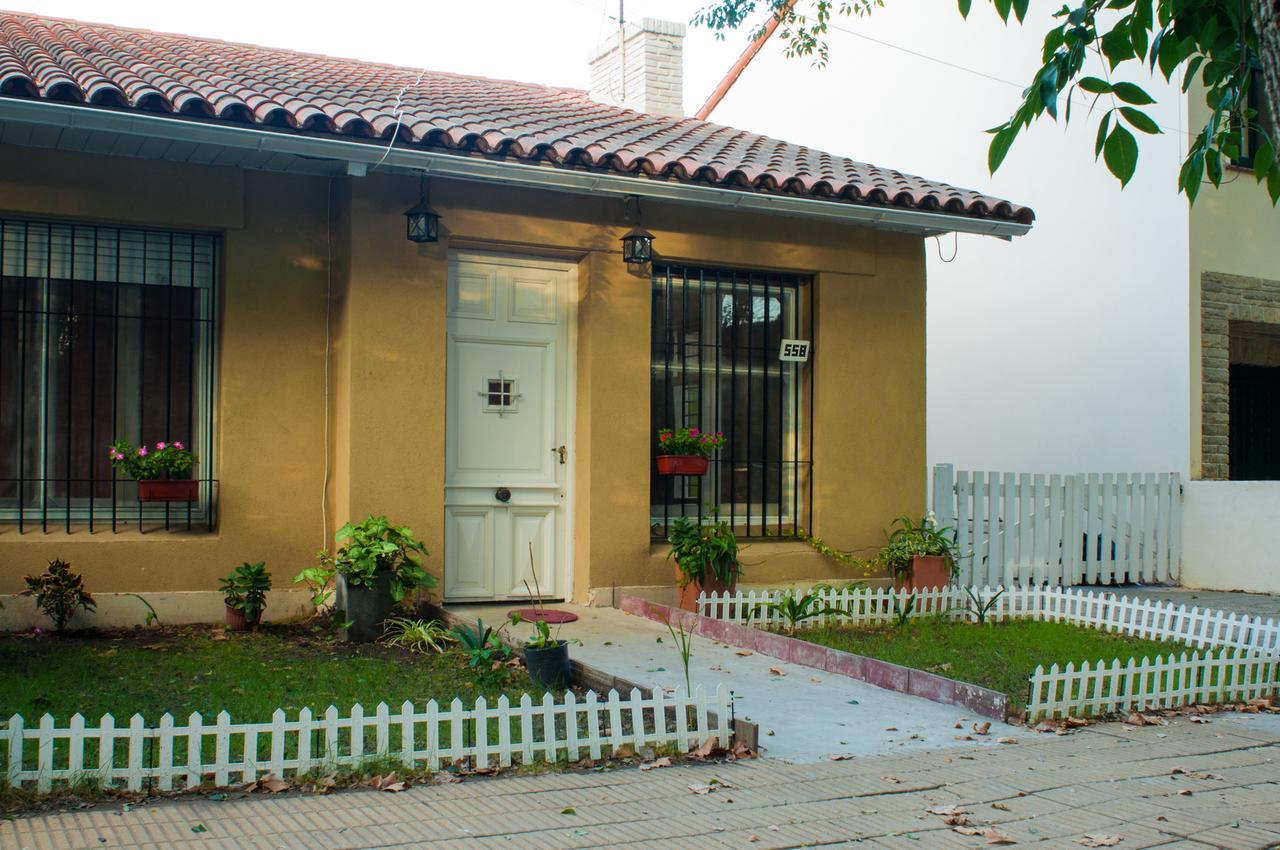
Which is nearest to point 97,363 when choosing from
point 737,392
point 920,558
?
point 737,392

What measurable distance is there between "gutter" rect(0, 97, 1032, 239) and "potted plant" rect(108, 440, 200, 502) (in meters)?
2.10

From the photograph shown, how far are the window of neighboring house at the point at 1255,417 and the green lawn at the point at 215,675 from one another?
1273 centimetres

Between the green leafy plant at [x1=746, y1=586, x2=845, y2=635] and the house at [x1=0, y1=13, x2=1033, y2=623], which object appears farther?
the green leafy plant at [x1=746, y1=586, x2=845, y2=635]

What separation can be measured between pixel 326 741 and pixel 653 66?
9594mm

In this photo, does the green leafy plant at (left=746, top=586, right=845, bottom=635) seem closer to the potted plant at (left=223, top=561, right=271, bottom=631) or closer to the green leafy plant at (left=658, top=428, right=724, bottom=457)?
the green leafy plant at (left=658, top=428, right=724, bottom=457)

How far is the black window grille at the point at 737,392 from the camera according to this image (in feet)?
31.6

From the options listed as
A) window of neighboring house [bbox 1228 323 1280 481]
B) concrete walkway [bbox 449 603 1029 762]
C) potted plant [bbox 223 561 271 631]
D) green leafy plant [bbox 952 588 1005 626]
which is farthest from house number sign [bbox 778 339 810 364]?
window of neighboring house [bbox 1228 323 1280 481]

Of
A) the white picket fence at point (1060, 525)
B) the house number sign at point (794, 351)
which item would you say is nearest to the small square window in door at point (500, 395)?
the house number sign at point (794, 351)

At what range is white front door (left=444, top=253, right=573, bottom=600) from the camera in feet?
29.0

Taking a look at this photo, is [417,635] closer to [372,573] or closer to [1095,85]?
[372,573]

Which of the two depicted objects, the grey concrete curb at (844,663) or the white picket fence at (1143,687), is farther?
the grey concrete curb at (844,663)

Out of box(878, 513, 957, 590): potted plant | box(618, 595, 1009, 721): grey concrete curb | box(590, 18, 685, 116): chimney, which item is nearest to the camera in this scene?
box(618, 595, 1009, 721): grey concrete curb

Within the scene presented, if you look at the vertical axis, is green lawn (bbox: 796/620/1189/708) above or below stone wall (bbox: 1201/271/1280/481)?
below

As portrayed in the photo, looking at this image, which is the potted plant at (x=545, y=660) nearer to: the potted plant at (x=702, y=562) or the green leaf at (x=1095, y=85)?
the potted plant at (x=702, y=562)
